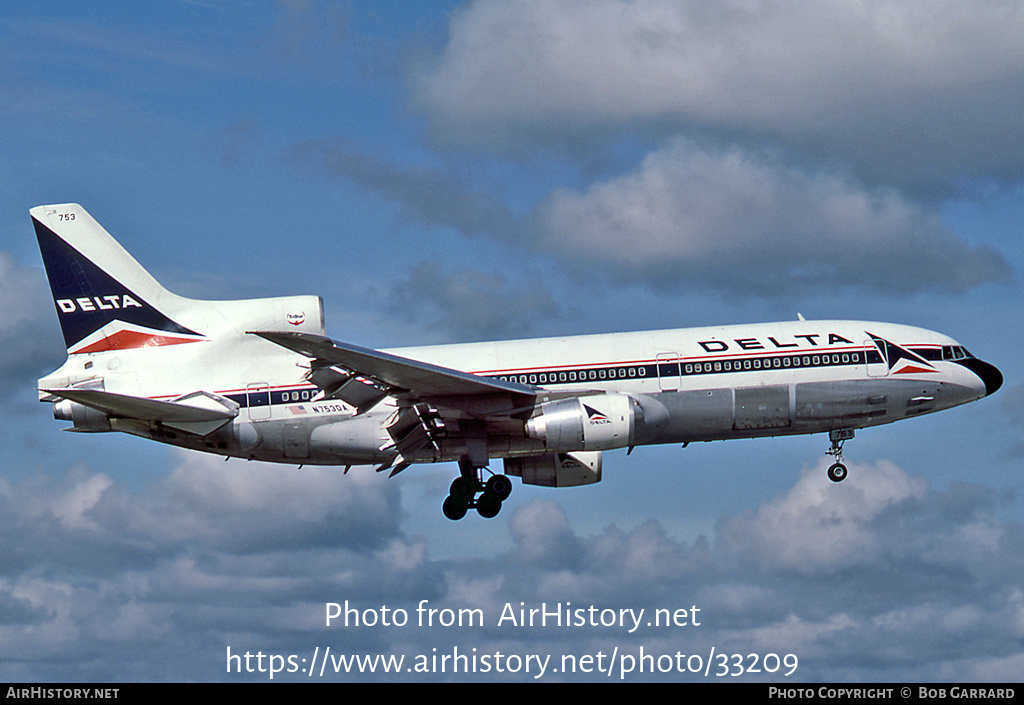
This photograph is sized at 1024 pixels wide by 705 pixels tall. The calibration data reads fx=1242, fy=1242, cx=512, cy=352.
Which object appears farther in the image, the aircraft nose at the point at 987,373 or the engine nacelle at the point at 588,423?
the aircraft nose at the point at 987,373

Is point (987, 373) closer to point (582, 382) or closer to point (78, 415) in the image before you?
point (582, 382)

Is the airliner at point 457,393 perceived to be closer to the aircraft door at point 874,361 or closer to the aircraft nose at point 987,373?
the aircraft door at point 874,361

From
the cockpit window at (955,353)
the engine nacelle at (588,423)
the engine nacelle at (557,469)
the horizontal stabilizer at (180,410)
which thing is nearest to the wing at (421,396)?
the engine nacelle at (588,423)

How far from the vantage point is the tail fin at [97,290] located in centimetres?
4388

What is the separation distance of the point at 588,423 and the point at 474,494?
5.56 meters

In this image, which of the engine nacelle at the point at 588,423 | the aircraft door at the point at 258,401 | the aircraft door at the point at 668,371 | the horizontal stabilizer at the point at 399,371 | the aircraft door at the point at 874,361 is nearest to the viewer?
the horizontal stabilizer at the point at 399,371

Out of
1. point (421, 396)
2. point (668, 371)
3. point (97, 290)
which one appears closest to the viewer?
point (421, 396)

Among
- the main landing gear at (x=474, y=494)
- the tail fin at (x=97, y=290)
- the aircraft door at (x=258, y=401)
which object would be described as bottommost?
the main landing gear at (x=474, y=494)

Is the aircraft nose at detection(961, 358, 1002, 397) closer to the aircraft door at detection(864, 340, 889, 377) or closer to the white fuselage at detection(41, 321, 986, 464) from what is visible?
the white fuselage at detection(41, 321, 986, 464)

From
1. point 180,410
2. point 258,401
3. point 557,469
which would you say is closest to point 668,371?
point 557,469

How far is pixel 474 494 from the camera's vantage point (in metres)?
43.4

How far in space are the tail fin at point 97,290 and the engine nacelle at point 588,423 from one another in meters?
12.9

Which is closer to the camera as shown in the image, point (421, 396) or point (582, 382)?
point (421, 396)

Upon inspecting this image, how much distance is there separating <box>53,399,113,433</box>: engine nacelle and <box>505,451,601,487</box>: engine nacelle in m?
14.6
